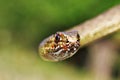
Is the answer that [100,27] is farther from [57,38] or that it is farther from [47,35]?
[47,35]

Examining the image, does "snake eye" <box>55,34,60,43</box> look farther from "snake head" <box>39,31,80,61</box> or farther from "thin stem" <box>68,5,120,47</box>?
"thin stem" <box>68,5,120,47</box>

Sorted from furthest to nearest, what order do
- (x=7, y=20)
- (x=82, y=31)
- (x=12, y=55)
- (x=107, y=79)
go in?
(x=7, y=20) → (x=12, y=55) → (x=107, y=79) → (x=82, y=31)

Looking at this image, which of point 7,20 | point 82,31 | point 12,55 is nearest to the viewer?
point 82,31

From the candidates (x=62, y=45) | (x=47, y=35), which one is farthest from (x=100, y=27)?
(x=47, y=35)

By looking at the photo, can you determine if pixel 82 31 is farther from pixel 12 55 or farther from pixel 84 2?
pixel 12 55

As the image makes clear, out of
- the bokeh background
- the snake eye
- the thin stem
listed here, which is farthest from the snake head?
the bokeh background

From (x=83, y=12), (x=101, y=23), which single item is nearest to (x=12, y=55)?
(x=83, y=12)

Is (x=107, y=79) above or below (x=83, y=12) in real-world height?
below
